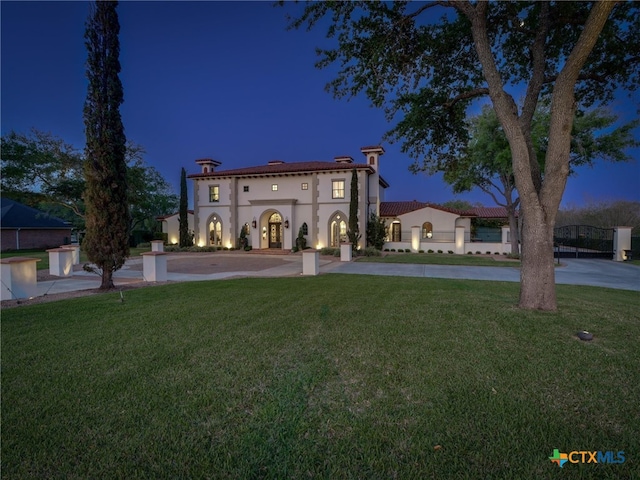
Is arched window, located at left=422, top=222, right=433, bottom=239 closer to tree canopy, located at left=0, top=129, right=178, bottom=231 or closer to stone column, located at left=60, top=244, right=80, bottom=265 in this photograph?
stone column, located at left=60, top=244, right=80, bottom=265

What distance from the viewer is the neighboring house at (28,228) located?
25.5 metres

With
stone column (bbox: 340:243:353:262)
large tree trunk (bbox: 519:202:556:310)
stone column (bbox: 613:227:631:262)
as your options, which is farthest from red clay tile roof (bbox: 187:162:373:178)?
large tree trunk (bbox: 519:202:556:310)

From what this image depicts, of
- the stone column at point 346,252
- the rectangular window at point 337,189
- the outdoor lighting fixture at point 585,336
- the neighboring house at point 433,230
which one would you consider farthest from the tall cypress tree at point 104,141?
the neighboring house at point 433,230

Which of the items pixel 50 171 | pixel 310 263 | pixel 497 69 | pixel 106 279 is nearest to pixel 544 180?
pixel 497 69

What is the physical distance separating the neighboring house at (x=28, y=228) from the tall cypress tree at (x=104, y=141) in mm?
25959

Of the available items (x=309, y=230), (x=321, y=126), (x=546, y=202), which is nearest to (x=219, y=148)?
(x=321, y=126)

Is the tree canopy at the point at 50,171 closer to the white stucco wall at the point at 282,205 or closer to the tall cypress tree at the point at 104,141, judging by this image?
the white stucco wall at the point at 282,205

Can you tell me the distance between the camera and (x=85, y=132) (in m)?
8.29

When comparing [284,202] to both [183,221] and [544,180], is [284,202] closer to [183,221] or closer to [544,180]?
[183,221]

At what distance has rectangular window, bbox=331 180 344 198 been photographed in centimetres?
2236

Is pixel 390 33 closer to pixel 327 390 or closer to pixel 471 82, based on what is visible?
pixel 471 82

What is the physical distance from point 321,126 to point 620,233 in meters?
78.8

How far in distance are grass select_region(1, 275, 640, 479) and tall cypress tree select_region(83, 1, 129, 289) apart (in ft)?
10.4

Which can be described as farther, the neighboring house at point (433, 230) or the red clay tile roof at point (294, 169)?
the neighboring house at point (433, 230)
